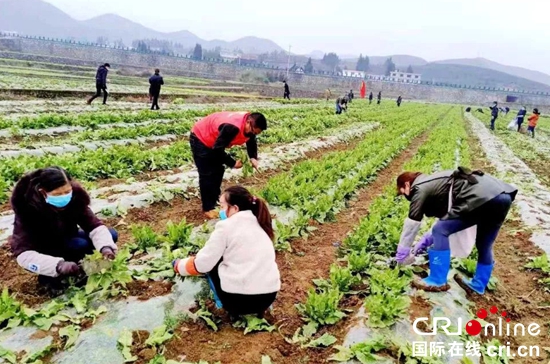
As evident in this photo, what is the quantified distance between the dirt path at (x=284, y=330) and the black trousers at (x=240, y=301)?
22 centimetres

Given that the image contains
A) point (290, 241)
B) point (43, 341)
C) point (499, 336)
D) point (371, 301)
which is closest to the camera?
point (43, 341)

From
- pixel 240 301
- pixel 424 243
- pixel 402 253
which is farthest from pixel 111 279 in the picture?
pixel 424 243

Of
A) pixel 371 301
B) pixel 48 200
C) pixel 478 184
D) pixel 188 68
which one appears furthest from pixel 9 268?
pixel 188 68

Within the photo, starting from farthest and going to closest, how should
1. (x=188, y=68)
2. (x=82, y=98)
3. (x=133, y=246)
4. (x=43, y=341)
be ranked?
1. (x=188, y=68)
2. (x=82, y=98)
3. (x=133, y=246)
4. (x=43, y=341)

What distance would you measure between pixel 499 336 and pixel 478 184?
1774mm

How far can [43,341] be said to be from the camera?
369 cm

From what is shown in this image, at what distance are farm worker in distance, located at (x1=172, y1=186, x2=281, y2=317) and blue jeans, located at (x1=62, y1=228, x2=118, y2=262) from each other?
1352mm

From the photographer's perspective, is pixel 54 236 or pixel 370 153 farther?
pixel 370 153

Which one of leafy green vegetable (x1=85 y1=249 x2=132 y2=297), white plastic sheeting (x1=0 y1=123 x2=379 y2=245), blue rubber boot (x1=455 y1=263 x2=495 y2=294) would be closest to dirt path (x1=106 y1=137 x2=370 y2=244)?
white plastic sheeting (x1=0 y1=123 x2=379 y2=245)

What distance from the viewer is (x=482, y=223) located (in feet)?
15.6

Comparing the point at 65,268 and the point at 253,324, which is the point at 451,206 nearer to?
the point at 253,324

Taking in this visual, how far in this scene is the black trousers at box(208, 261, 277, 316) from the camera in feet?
12.9

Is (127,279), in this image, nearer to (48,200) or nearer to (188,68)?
(48,200)

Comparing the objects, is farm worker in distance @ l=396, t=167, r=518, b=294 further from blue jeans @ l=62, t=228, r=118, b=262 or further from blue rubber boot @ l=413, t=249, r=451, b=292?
blue jeans @ l=62, t=228, r=118, b=262
